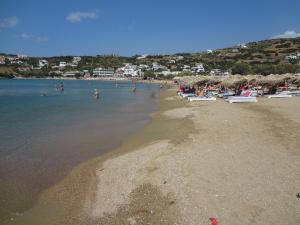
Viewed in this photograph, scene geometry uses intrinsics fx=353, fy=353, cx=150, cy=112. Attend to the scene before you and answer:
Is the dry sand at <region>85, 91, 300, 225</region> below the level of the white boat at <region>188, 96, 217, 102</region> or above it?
above

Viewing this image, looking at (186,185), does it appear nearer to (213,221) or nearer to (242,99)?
(213,221)

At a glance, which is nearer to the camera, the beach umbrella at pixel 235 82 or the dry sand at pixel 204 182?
the dry sand at pixel 204 182

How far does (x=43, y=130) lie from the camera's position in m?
19.5

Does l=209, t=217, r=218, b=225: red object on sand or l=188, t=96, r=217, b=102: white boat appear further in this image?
l=188, t=96, r=217, b=102: white boat

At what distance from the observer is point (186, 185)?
8406 millimetres

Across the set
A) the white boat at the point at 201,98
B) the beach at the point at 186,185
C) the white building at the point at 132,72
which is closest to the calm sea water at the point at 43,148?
the beach at the point at 186,185

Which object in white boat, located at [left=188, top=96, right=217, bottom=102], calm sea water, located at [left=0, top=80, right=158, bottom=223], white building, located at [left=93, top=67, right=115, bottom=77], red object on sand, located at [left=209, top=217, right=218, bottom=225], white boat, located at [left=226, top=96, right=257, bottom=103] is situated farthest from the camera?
white building, located at [left=93, top=67, right=115, bottom=77]

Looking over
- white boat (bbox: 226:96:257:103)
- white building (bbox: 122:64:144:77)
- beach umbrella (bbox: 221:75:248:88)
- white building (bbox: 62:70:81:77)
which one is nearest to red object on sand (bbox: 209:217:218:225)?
white boat (bbox: 226:96:257:103)

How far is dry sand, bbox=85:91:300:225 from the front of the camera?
22.5 ft

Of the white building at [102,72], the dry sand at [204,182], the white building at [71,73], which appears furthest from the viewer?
the white building at [71,73]

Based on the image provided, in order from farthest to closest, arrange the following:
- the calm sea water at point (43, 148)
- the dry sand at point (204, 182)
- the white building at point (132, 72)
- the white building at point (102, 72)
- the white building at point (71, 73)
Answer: the white building at point (71, 73) < the white building at point (102, 72) < the white building at point (132, 72) < the calm sea water at point (43, 148) < the dry sand at point (204, 182)

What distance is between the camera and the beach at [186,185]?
6.92 m

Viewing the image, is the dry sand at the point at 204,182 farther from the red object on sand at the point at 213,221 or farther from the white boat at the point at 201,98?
the white boat at the point at 201,98

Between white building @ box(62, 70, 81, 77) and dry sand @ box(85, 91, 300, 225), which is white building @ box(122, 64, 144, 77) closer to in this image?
white building @ box(62, 70, 81, 77)
